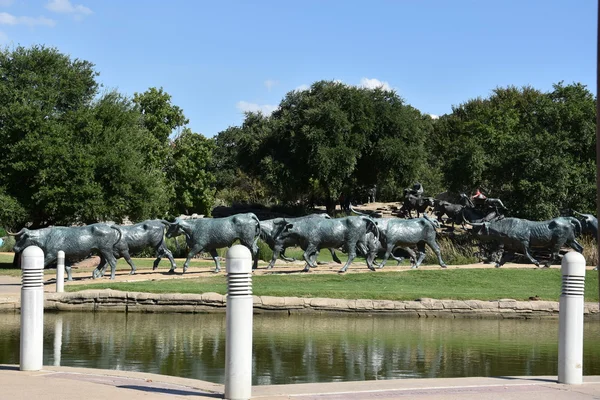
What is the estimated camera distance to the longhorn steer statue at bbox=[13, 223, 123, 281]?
25000 mm

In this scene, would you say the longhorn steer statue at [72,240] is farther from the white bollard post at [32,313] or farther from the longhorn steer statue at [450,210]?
the longhorn steer statue at [450,210]

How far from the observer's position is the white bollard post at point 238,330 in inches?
311

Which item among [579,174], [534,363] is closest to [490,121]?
[579,174]

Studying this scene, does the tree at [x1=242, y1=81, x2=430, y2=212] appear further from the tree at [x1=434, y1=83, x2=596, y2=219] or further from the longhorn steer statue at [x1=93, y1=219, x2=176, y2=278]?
the longhorn steer statue at [x1=93, y1=219, x2=176, y2=278]

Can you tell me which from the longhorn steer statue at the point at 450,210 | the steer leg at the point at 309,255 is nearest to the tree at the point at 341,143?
the longhorn steer statue at the point at 450,210

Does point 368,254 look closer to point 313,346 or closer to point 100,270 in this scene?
point 100,270

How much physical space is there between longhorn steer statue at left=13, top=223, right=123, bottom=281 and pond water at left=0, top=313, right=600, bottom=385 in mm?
6900

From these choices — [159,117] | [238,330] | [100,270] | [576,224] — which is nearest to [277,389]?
[238,330]

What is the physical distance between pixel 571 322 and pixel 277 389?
128 inches

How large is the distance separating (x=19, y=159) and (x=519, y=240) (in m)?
19.5

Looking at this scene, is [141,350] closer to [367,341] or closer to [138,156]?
[367,341]

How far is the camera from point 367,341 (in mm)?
14445

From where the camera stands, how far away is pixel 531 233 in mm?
28688

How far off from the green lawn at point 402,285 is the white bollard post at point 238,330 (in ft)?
37.3
